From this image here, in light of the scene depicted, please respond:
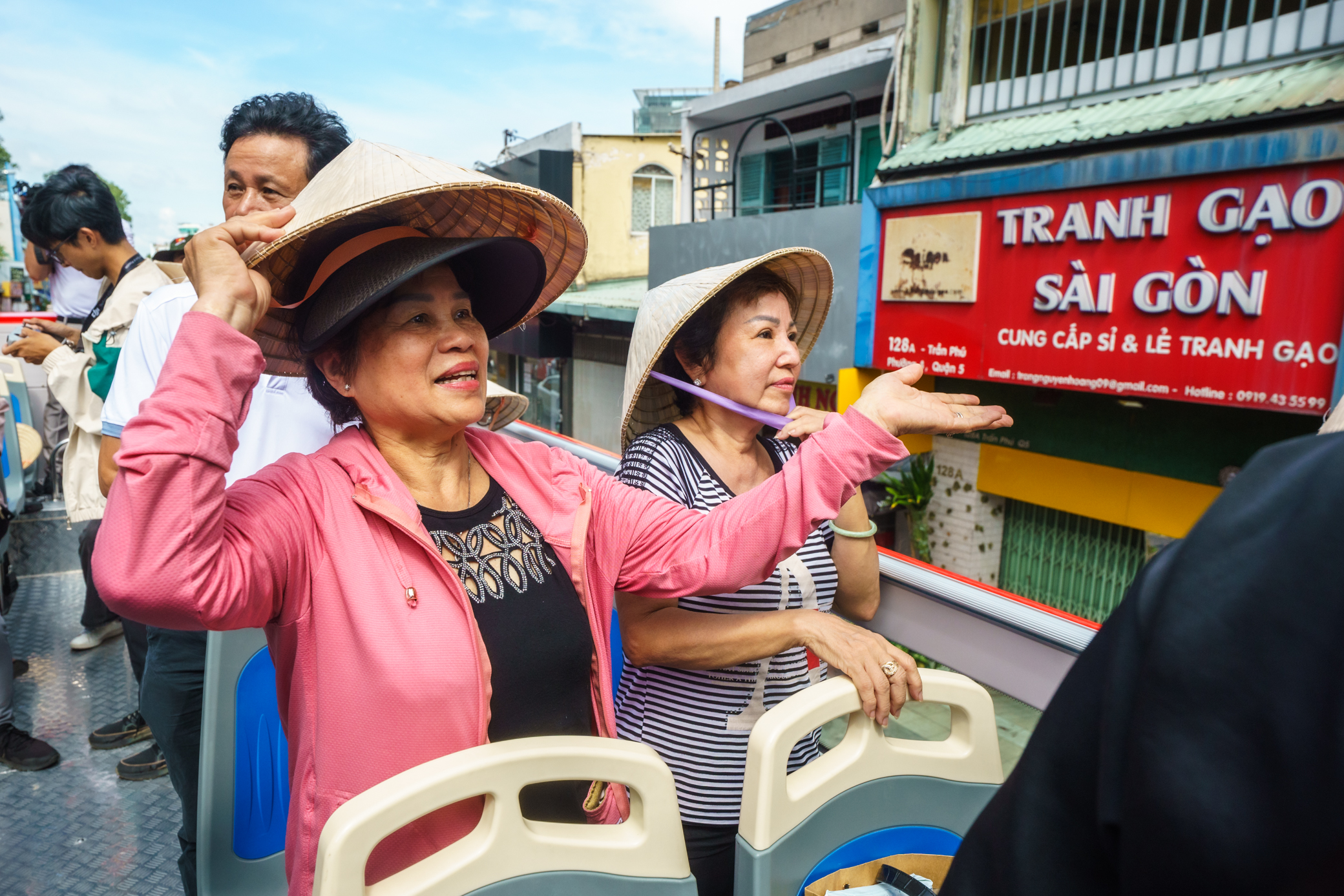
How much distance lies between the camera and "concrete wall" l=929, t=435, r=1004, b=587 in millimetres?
8078

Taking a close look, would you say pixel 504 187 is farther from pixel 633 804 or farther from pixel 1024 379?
pixel 1024 379

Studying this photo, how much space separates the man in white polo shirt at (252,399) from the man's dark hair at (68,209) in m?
1.26

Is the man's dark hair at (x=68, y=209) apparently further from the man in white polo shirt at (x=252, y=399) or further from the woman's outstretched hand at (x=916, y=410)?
the woman's outstretched hand at (x=916, y=410)

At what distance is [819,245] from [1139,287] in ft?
10.2

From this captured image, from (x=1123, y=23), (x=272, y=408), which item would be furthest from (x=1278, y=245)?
(x=272, y=408)

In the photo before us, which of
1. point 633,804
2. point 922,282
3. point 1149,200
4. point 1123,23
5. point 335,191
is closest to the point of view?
point 633,804

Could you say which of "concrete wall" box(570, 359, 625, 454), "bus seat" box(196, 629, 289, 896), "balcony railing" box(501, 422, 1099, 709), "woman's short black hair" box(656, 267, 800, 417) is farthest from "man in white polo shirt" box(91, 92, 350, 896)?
"concrete wall" box(570, 359, 625, 454)

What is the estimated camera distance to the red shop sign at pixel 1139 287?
4.77m

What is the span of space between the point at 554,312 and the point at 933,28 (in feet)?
28.4

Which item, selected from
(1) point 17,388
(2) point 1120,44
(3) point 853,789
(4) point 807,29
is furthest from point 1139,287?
(1) point 17,388

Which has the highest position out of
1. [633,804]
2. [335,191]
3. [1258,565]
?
[335,191]

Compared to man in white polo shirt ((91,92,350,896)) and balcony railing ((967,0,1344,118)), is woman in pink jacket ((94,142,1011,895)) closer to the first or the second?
A: man in white polo shirt ((91,92,350,896))

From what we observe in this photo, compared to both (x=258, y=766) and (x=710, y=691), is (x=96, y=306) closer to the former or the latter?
(x=258, y=766)

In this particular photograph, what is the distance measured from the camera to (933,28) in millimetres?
7059
